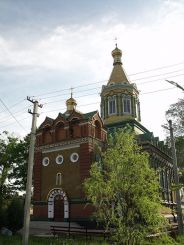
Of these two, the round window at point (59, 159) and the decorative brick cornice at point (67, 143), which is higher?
the decorative brick cornice at point (67, 143)

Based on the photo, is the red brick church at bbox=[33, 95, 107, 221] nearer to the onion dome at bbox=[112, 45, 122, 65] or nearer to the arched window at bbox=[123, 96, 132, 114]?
the arched window at bbox=[123, 96, 132, 114]

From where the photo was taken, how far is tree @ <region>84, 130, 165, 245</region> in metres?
13.7

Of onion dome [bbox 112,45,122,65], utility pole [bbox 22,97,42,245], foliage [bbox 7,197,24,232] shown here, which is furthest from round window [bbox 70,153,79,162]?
onion dome [bbox 112,45,122,65]

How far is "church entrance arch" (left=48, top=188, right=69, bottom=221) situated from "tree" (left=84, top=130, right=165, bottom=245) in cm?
1760

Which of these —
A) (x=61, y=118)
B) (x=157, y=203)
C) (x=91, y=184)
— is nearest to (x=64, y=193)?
(x=61, y=118)

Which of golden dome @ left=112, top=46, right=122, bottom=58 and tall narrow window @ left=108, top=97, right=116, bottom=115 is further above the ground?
golden dome @ left=112, top=46, right=122, bottom=58

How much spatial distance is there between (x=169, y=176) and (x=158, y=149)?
6.79 meters

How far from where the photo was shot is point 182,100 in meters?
26.3

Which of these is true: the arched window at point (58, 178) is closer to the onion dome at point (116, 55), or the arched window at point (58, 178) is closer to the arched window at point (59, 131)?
the arched window at point (59, 131)

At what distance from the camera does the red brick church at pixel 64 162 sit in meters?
32.0

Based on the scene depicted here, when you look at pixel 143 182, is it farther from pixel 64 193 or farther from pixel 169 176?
pixel 169 176

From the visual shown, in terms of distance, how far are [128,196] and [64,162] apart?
20.2 m

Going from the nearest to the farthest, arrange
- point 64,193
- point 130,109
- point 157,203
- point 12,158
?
point 157,203
point 64,193
point 12,158
point 130,109

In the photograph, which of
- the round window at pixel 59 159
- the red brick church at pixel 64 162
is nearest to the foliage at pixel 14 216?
the red brick church at pixel 64 162
